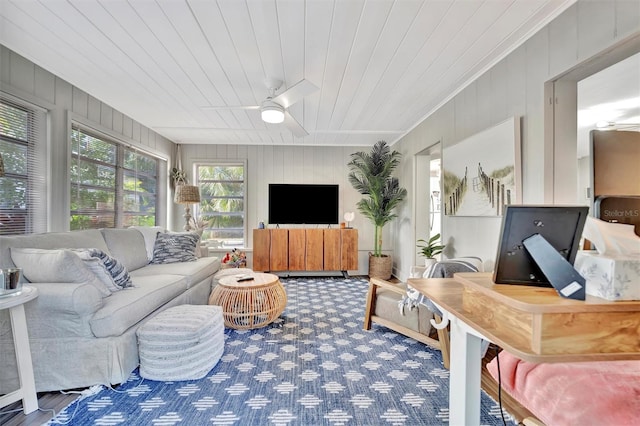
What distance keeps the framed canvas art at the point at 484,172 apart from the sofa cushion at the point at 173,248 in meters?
3.15

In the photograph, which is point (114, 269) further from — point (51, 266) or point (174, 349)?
point (174, 349)

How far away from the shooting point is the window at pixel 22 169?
2322 millimetres

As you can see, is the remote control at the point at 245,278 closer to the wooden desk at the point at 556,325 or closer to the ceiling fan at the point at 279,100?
the ceiling fan at the point at 279,100

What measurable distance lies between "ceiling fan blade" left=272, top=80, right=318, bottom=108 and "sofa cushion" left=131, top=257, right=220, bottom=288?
195 centimetres

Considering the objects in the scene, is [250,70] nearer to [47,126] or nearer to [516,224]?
[47,126]

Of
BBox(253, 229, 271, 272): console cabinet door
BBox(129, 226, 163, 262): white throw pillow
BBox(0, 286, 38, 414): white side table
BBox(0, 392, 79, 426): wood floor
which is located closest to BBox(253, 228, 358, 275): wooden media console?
BBox(253, 229, 271, 272): console cabinet door

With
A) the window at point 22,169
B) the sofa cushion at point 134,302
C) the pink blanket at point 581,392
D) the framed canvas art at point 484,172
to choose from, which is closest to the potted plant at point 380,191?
the framed canvas art at point 484,172

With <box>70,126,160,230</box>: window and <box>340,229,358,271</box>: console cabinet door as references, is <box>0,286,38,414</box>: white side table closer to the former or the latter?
<box>70,126,160,230</box>: window

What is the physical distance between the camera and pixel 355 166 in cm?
536

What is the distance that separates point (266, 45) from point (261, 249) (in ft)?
10.9

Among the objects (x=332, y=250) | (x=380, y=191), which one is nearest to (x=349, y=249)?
(x=332, y=250)

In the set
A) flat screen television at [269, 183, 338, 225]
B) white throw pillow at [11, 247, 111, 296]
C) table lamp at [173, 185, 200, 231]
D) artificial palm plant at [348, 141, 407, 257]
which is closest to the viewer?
white throw pillow at [11, 247, 111, 296]

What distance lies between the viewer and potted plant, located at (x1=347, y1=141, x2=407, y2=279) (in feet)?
15.7

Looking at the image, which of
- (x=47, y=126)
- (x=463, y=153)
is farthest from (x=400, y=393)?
(x=47, y=126)
